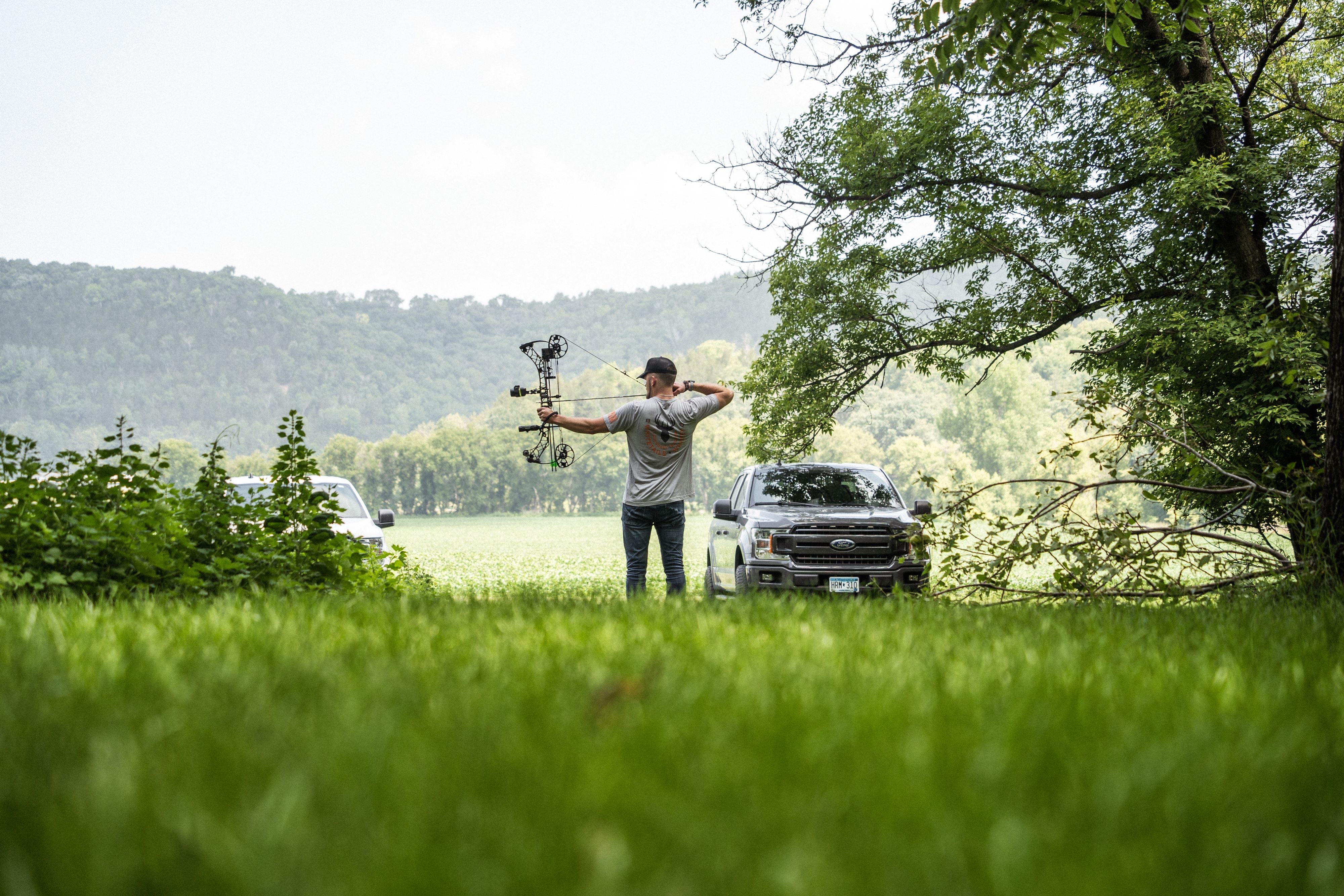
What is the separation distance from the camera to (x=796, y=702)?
2.23 metres

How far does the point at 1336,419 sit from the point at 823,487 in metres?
7.07

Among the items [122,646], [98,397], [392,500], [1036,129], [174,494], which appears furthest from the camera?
[98,397]

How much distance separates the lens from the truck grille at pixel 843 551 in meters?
11.4

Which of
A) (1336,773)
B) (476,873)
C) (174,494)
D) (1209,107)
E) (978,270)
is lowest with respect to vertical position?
(1336,773)

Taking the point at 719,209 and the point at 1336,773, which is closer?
the point at 1336,773

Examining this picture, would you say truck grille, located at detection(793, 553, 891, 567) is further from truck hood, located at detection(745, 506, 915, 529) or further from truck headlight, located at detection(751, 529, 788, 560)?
truck hood, located at detection(745, 506, 915, 529)

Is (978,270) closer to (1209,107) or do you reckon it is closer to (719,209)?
(1209,107)

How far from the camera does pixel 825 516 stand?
38.7 ft

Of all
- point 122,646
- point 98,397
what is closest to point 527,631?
point 122,646

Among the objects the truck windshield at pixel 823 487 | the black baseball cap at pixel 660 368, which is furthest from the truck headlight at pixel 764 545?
the black baseball cap at pixel 660 368

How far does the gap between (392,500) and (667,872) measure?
124 m

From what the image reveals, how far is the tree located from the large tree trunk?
8.79 feet

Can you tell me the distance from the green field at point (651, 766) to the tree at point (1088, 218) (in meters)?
8.03

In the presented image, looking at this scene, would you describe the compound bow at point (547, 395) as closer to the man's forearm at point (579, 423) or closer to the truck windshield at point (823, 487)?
the man's forearm at point (579, 423)
